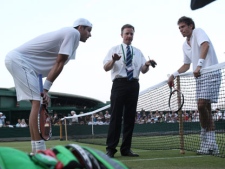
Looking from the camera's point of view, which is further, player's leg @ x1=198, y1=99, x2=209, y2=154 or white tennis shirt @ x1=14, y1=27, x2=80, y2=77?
player's leg @ x1=198, y1=99, x2=209, y2=154

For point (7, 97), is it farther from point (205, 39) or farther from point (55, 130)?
point (205, 39)

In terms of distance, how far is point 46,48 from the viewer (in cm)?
481

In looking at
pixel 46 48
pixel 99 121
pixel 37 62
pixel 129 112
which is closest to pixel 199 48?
pixel 129 112

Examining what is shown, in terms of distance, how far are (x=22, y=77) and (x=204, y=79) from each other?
2.54m

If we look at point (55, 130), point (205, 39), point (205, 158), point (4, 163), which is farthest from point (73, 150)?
point (55, 130)

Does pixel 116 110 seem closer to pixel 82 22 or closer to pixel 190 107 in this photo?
pixel 190 107

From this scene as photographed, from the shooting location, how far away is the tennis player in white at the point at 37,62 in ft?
15.0

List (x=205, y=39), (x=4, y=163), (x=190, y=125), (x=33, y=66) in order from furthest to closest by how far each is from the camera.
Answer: (x=190, y=125) → (x=205, y=39) → (x=33, y=66) → (x=4, y=163)

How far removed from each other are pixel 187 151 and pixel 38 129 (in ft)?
10.0

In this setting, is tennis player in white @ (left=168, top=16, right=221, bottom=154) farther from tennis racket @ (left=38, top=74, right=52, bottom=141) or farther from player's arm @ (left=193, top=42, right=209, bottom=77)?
tennis racket @ (left=38, top=74, right=52, bottom=141)

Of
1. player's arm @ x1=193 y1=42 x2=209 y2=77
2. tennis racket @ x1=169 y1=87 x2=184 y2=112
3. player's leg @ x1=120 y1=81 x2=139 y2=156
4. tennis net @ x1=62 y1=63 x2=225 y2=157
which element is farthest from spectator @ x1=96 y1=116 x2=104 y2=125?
player's arm @ x1=193 y1=42 x2=209 y2=77

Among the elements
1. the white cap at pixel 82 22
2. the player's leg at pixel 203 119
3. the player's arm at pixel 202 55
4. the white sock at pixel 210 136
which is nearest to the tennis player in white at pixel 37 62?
the white cap at pixel 82 22

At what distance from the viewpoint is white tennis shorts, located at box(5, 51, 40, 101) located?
15.0 feet

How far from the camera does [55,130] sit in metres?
18.6
